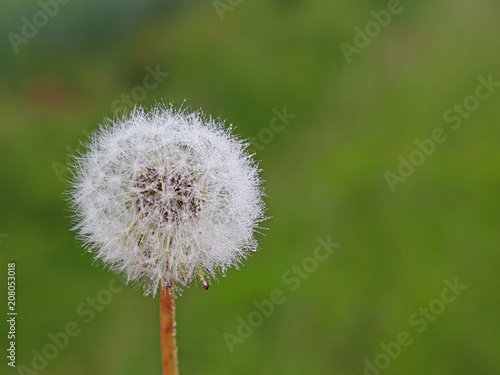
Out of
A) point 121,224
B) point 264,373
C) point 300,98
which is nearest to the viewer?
point 121,224

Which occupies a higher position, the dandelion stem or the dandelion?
the dandelion

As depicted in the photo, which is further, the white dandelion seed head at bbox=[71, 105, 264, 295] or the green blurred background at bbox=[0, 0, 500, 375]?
the green blurred background at bbox=[0, 0, 500, 375]

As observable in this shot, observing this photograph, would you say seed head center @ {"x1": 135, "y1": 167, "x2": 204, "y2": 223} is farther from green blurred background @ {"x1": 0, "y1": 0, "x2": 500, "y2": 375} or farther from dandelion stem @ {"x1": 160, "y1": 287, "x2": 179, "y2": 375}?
green blurred background @ {"x1": 0, "y1": 0, "x2": 500, "y2": 375}

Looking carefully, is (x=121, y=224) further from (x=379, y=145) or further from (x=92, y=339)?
(x=379, y=145)

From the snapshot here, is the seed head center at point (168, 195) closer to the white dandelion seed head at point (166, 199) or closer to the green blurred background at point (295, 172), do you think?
the white dandelion seed head at point (166, 199)

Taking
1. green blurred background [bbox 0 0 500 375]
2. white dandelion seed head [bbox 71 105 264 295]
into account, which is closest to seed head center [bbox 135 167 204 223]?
white dandelion seed head [bbox 71 105 264 295]

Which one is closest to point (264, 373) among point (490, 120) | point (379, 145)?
point (379, 145)

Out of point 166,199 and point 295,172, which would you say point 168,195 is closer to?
point 166,199

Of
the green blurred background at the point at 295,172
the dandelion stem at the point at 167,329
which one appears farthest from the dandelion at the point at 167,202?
the green blurred background at the point at 295,172
